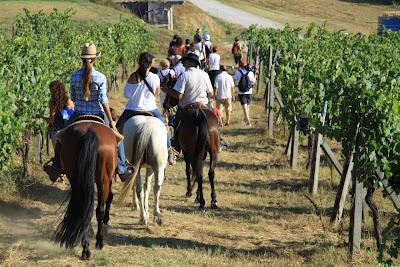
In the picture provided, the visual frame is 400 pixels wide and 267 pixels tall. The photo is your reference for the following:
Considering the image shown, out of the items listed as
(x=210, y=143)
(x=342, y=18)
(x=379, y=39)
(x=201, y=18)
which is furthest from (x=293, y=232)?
(x=342, y=18)

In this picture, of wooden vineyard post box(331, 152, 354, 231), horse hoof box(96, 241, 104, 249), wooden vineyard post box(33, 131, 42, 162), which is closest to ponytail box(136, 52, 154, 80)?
horse hoof box(96, 241, 104, 249)

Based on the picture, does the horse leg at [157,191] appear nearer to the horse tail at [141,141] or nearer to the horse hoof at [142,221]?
the horse hoof at [142,221]

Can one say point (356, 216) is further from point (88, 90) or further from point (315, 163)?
point (315, 163)

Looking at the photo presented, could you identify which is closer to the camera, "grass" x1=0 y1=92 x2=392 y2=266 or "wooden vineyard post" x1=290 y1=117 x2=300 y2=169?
"grass" x1=0 y1=92 x2=392 y2=266

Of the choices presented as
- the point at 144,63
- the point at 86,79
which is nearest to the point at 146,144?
the point at 144,63

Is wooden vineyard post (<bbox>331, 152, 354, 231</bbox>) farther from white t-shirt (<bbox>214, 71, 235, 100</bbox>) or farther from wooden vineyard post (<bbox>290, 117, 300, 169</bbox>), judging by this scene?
white t-shirt (<bbox>214, 71, 235, 100</bbox>)

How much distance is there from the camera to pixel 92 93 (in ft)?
28.4

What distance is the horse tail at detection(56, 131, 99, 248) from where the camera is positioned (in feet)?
26.1

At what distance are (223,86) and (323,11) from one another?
193ft

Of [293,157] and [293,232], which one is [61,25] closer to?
[293,157]

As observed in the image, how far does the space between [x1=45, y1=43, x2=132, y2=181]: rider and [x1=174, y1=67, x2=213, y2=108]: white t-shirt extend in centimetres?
241

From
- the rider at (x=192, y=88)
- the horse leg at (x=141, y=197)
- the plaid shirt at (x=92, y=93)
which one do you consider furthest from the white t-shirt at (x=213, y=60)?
the plaid shirt at (x=92, y=93)

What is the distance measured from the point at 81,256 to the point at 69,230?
419 millimetres

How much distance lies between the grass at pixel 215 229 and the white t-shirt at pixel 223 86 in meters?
4.67
